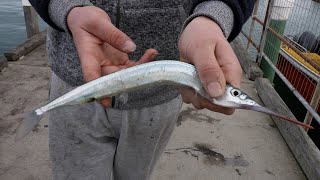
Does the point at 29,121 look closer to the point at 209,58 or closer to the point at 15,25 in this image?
the point at 209,58

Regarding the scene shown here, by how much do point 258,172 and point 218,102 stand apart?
2160mm

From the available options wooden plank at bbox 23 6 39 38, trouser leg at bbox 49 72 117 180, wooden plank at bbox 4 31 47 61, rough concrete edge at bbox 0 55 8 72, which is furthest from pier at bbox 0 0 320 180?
wooden plank at bbox 23 6 39 38

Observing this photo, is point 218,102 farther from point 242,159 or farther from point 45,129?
point 45,129

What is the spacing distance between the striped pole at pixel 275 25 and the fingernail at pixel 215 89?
4.85 m

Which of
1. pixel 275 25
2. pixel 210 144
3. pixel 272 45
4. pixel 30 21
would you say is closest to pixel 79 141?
pixel 210 144

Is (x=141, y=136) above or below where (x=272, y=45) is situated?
above

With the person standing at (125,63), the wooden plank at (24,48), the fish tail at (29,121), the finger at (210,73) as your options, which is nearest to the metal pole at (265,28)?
the wooden plank at (24,48)

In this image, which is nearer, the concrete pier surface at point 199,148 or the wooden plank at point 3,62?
the concrete pier surface at point 199,148

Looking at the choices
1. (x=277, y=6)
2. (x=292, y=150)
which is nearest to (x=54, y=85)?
(x=292, y=150)

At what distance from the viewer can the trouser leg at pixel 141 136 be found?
5.52 feet

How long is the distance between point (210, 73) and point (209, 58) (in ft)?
0.19

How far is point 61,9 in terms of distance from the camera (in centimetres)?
145

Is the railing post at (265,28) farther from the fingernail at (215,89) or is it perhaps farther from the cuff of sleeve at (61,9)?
the fingernail at (215,89)

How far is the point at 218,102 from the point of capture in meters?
1.24
